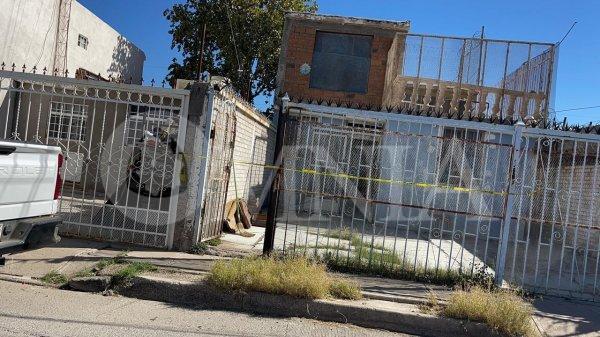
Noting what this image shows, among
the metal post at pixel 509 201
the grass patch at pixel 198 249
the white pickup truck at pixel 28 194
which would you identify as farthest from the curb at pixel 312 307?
the metal post at pixel 509 201

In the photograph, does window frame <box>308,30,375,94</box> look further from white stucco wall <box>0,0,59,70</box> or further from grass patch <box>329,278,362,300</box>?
grass patch <box>329,278,362,300</box>

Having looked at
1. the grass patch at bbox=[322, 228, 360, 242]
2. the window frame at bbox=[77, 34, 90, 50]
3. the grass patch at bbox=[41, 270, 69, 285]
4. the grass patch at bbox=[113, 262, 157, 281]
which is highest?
the window frame at bbox=[77, 34, 90, 50]

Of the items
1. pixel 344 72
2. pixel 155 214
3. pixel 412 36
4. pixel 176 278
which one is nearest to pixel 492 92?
pixel 412 36

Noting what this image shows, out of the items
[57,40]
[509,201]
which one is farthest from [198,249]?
[57,40]

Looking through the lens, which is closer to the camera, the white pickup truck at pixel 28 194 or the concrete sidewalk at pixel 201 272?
the white pickup truck at pixel 28 194

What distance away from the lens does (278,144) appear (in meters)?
6.83

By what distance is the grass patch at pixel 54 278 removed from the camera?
5.75 meters

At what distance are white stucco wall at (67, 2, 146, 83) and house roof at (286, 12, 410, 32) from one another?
23.7 feet

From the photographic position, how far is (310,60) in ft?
52.6

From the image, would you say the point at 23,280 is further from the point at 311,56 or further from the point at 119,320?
the point at 311,56

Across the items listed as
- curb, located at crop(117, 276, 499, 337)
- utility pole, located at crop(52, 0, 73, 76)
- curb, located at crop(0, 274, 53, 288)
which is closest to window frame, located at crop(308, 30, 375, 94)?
utility pole, located at crop(52, 0, 73, 76)

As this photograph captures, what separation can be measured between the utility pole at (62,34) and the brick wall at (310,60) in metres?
6.86

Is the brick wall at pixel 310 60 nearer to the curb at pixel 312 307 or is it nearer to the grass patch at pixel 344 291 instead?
the grass patch at pixel 344 291

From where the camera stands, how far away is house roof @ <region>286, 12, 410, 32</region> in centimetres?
1570
